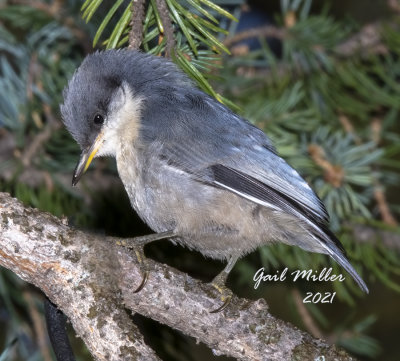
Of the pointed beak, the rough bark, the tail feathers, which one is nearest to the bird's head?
the pointed beak

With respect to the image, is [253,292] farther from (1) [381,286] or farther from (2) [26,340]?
(1) [381,286]

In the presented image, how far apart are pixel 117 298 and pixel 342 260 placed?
774 mm

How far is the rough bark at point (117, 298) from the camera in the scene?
60.2 inches

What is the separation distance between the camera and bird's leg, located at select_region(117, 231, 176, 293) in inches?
68.2

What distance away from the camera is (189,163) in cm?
214

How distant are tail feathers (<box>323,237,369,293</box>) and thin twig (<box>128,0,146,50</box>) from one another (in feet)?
2.82

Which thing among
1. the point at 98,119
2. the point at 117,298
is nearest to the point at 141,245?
the point at 117,298

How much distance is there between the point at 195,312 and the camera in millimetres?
1732

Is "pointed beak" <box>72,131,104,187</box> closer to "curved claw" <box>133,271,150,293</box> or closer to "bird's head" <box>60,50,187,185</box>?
"bird's head" <box>60,50,187,185</box>

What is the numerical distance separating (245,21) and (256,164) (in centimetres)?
118

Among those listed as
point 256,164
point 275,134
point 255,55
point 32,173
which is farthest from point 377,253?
point 32,173

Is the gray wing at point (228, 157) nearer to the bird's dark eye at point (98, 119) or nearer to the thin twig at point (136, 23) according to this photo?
the bird's dark eye at point (98, 119)
